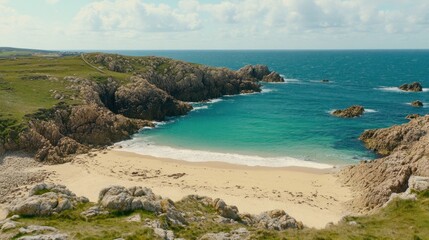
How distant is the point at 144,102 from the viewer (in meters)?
91.6

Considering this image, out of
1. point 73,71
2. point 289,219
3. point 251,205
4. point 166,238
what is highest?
point 73,71

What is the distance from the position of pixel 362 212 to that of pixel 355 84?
134 m

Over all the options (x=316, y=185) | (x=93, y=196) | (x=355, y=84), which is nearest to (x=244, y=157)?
(x=316, y=185)

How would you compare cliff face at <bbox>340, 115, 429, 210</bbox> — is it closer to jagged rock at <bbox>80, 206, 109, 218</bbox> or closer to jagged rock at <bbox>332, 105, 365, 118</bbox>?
jagged rock at <bbox>332, 105, 365, 118</bbox>

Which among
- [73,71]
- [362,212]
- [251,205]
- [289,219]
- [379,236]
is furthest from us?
[73,71]

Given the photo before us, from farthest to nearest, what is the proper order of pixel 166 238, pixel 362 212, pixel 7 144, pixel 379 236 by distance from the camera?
pixel 7 144 → pixel 362 212 → pixel 379 236 → pixel 166 238

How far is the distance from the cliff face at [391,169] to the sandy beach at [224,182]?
2513 mm

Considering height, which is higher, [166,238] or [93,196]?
[166,238]

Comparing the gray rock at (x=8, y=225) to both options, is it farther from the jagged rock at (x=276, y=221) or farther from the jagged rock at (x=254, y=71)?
the jagged rock at (x=254, y=71)

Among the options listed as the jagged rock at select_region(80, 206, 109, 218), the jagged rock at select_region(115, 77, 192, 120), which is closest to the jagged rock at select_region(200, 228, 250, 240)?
the jagged rock at select_region(80, 206, 109, 218)

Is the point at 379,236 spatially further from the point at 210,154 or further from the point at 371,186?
the point at 210,154

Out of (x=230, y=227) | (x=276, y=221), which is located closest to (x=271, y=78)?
(x=276, y=221)

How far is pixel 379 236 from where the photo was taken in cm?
2520

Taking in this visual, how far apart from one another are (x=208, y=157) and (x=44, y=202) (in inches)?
1453
